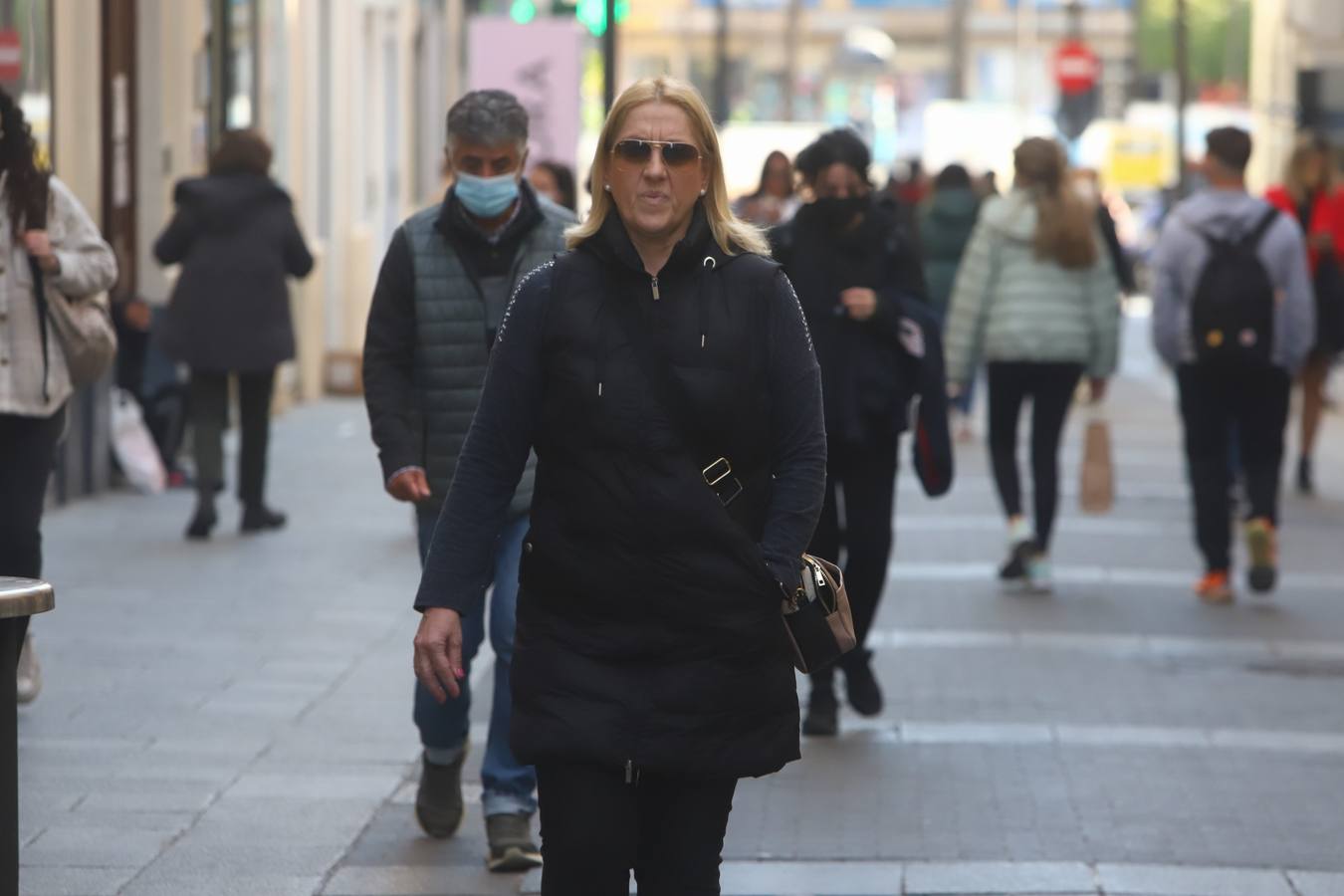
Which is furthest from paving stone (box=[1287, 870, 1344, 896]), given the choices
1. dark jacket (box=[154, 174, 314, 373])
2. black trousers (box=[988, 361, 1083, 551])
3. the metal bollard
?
dark jacket (box=[154, 174, 314, 373])

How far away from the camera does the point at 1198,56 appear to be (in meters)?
101

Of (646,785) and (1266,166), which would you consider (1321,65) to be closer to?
(1266,166)

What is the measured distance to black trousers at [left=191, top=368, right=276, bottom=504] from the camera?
1216cm

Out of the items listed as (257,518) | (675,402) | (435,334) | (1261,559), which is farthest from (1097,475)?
(675,402)

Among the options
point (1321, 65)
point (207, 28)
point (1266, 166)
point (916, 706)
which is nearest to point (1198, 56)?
point (1266, 166)

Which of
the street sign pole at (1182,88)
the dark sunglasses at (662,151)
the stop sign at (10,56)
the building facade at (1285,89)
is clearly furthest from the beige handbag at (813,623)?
the street sign pole at (1182,88)

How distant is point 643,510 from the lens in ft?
13.5

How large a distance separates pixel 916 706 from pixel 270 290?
5126 millimetres

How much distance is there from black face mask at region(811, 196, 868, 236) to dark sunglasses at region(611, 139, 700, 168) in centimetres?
331

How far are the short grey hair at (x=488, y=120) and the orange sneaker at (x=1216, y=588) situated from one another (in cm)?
540

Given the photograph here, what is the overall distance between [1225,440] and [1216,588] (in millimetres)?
615

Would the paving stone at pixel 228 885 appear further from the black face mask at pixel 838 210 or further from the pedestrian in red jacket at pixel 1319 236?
the pedestrian in red jacket at pixel 1319 236

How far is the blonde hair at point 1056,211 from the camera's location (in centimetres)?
1061

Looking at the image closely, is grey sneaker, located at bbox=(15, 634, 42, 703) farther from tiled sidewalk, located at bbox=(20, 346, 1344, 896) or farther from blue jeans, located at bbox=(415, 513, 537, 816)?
blue jeans, located at bbox=(415, 513, 537, 816)
